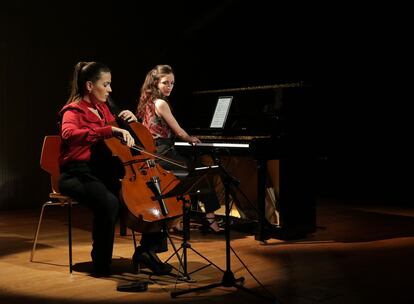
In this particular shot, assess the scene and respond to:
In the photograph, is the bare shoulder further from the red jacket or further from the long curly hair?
the red jacket

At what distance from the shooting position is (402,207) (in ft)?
23.1

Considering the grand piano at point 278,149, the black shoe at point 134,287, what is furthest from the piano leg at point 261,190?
the black shoe at point 134,287

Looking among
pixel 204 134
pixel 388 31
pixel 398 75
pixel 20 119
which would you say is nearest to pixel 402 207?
pixel 398 75

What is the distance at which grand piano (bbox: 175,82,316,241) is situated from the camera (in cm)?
507

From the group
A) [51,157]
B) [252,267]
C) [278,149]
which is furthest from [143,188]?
[278,149]

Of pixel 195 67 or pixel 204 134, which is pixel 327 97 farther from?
pixel 204 134

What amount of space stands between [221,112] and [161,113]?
880mm

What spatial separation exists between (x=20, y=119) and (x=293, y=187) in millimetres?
3249

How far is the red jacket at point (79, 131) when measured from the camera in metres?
3.80

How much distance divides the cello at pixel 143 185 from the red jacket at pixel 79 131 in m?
0.10

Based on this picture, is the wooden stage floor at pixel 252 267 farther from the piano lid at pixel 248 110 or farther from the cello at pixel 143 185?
the piano lid at pixel 248 110

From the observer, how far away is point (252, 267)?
4242 millimetres

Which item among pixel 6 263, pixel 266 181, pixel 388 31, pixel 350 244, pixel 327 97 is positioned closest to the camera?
pixel 6 263

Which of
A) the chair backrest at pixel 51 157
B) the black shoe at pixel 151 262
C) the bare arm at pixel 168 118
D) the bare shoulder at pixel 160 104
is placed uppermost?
the bare shoulder at pixel 160 104
